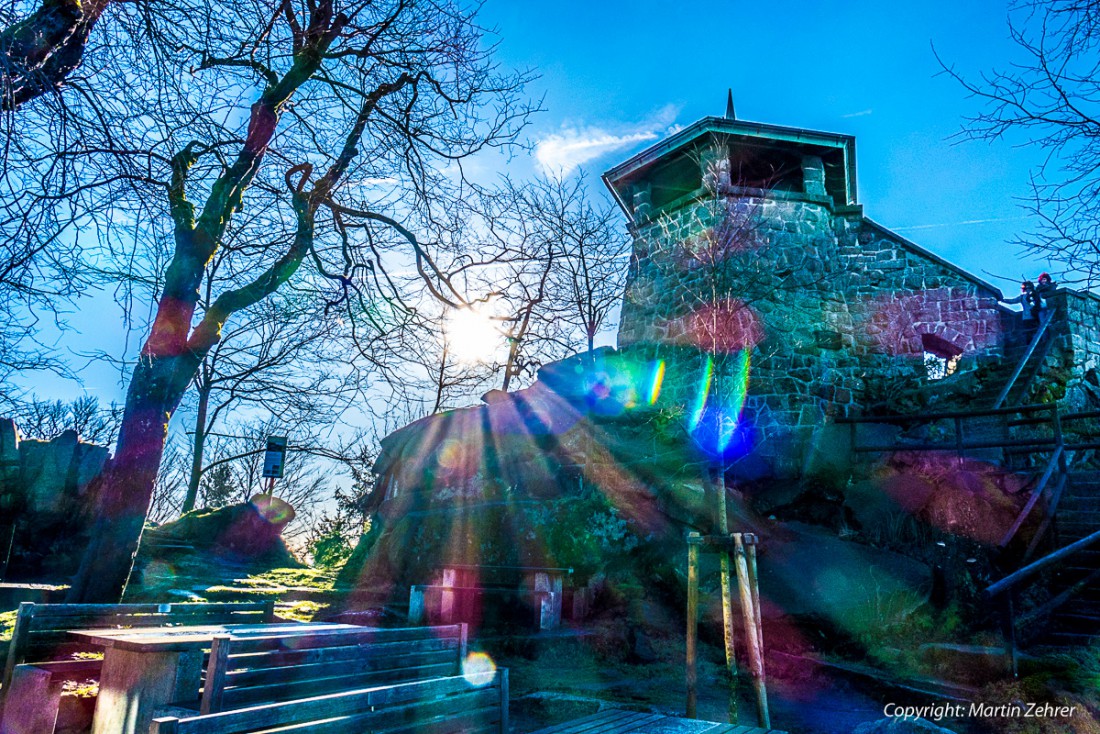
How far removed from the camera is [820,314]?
12625 millimetres

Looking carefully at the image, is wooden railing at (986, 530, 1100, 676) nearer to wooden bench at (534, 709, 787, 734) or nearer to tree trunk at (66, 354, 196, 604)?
wooden bench at (534, 709, 787, 734)

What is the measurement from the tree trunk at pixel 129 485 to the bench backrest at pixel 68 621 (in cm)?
142

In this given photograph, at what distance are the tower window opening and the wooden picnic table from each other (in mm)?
12714

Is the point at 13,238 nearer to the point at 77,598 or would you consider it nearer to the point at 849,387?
the point at 77,598

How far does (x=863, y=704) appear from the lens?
6.03 meters

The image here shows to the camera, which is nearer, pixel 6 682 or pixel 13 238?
pixel 13 238

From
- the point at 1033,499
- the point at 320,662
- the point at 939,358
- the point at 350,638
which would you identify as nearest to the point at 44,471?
the point at 350,638

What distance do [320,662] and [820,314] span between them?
1146cm

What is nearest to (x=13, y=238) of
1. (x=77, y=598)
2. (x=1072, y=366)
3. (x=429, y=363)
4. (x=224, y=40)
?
(x=224, y=40)

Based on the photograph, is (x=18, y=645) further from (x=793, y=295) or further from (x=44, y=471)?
(x=793, y=295)

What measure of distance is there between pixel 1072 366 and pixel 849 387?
13.4 feet

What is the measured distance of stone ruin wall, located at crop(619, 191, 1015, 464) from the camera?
12094 mm

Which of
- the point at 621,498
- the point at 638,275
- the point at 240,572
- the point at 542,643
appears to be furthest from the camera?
the point at 638,275

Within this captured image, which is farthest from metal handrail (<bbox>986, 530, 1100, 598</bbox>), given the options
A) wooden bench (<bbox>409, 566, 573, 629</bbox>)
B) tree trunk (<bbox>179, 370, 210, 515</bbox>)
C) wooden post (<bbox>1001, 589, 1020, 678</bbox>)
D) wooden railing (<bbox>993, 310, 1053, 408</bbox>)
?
tree trunk (<bbox>179, 370, 210, 515</bbox>)
